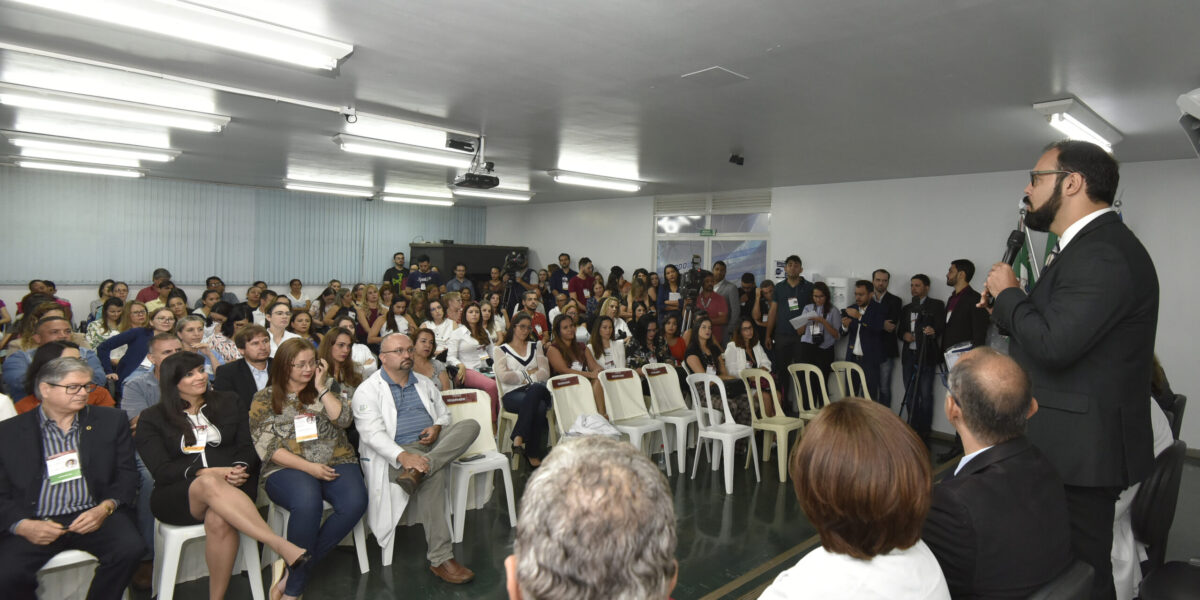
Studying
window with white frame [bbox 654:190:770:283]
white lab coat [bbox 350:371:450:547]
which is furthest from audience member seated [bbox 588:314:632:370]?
window with white frame [bbox 654:190:770:283]

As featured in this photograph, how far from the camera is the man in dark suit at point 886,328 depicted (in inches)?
282

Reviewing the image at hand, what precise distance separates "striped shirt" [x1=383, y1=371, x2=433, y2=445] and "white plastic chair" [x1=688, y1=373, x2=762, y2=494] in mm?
2232

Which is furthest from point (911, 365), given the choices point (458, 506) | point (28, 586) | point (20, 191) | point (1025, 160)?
point (20, 191)

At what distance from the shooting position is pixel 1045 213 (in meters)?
1.83

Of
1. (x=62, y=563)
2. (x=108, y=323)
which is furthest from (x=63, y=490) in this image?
(x=108, y=323)

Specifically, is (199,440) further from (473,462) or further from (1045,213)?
(1045,213)

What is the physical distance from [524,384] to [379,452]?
201 centimetres

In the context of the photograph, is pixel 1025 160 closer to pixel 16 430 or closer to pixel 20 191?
pixel 16 430

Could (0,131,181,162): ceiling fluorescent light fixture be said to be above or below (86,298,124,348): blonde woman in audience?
Answer: above

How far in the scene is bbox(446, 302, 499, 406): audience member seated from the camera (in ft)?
17.4

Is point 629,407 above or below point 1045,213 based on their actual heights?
below

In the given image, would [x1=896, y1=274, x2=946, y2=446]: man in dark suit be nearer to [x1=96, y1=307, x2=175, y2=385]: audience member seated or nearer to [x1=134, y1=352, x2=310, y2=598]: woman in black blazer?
[x1=134, y1=352, x2=310, y2=598]: woman in black blazer

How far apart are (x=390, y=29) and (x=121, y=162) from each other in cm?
697

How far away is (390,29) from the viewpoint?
3227 mm
